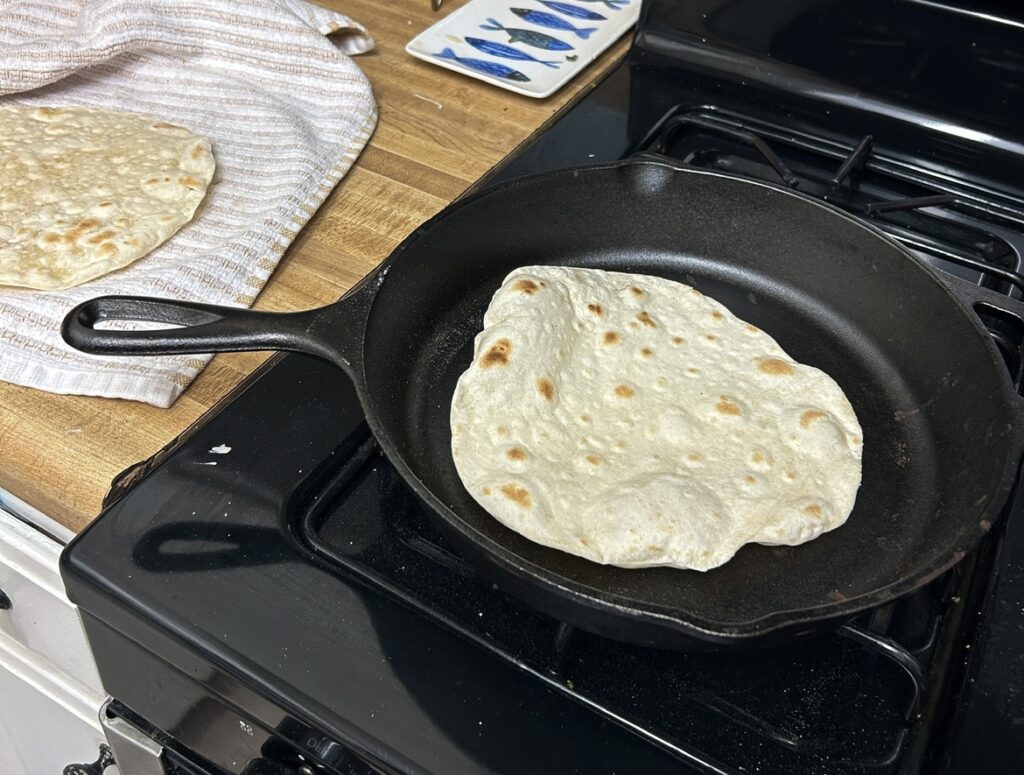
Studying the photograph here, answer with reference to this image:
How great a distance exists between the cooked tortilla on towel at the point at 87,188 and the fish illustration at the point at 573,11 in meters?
0.55

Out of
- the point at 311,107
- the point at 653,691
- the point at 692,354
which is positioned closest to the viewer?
the point at 653,691

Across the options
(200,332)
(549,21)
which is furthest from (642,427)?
(549,21)

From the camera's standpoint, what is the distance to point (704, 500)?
28.4 inches

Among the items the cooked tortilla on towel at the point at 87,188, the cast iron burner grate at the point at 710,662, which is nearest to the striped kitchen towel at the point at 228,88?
the cooked tortilla on towel at the point at 87,188

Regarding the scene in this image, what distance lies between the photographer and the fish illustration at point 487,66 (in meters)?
1.28

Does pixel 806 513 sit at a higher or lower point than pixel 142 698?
higher

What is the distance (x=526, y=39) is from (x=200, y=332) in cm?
81

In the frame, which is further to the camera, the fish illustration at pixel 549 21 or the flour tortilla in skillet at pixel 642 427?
the fish illustration at pixel 549 21

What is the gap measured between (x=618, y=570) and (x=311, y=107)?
0.81m

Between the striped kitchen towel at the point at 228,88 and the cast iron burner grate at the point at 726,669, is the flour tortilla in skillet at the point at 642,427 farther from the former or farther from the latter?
the striped kitchen towel at the point at 228,88

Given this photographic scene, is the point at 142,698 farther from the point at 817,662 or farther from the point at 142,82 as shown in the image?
the point at 142,82

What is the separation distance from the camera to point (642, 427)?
2.58ft

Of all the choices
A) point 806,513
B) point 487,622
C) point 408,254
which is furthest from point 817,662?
point 408,254

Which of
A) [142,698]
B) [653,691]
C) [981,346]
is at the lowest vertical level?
[142,698]
